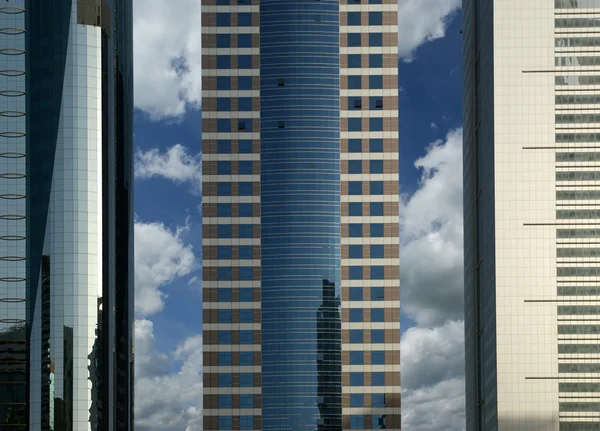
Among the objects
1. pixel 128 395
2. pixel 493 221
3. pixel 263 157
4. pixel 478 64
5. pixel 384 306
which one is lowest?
pixel 128 395

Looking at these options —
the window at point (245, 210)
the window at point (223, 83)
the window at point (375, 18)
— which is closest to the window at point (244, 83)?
the window at point (223, 83)

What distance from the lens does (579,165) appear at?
153 metres

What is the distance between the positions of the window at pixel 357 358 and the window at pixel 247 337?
16.0m

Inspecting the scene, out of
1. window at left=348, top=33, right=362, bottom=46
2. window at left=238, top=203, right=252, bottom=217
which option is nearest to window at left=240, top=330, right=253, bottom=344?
window at left=238, top=203, right=252, bottom=217

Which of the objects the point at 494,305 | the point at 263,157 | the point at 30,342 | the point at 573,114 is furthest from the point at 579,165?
the point at 30,342

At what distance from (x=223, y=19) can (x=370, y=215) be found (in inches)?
1618

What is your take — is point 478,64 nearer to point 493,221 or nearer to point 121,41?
point 493,221

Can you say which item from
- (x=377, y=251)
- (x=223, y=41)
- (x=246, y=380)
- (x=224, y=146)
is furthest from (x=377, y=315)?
(x=223, y=41)

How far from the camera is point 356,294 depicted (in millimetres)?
169375

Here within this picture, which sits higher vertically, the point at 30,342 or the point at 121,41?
the point at 121,41

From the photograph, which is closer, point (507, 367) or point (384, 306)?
point (507, 367)

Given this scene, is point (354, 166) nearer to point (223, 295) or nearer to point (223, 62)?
point (223, 62)

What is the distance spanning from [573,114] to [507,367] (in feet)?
123

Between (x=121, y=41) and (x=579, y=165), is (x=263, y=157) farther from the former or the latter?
(x=579, y=165)
